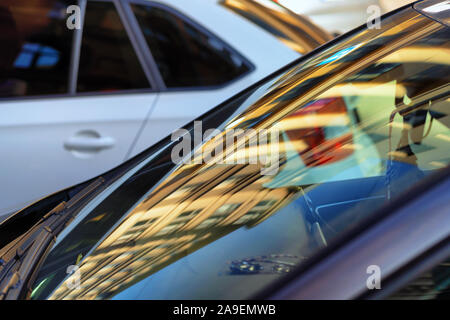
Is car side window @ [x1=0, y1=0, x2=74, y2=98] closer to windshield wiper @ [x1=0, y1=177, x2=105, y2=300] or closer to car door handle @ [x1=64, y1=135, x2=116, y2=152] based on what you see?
car door handle @ [x1=64, y1=135, x2=116, y2=152]

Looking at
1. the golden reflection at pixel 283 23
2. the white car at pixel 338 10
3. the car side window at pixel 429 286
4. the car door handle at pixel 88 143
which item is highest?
the white car at pixel 338 10

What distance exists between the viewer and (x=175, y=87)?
3090 millimetres

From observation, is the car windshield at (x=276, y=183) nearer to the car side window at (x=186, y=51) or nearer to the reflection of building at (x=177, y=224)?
the reflection of building at (x=177, y=224)

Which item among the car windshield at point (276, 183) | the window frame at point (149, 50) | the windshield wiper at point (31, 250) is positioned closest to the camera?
the car windshield at point (276, 183)

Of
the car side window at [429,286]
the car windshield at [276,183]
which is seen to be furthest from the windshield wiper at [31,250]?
the car side window at [429,286]

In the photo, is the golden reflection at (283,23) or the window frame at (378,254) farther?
the golden reflection at (283,23)

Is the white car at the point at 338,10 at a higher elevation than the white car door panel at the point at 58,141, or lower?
higher

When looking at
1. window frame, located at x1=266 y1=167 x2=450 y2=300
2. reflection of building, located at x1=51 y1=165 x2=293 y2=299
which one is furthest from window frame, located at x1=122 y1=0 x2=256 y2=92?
window frame, located at x1=266 y1=167 x2=450 y2=300

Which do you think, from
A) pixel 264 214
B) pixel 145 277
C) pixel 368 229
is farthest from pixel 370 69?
pixel 145 277

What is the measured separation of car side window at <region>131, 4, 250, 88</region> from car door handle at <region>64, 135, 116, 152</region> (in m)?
0.42

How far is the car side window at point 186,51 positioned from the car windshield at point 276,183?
3.89 ft

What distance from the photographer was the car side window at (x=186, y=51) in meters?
3.11

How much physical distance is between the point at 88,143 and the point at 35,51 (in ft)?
1.68

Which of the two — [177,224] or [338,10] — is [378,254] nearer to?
[177,224]
